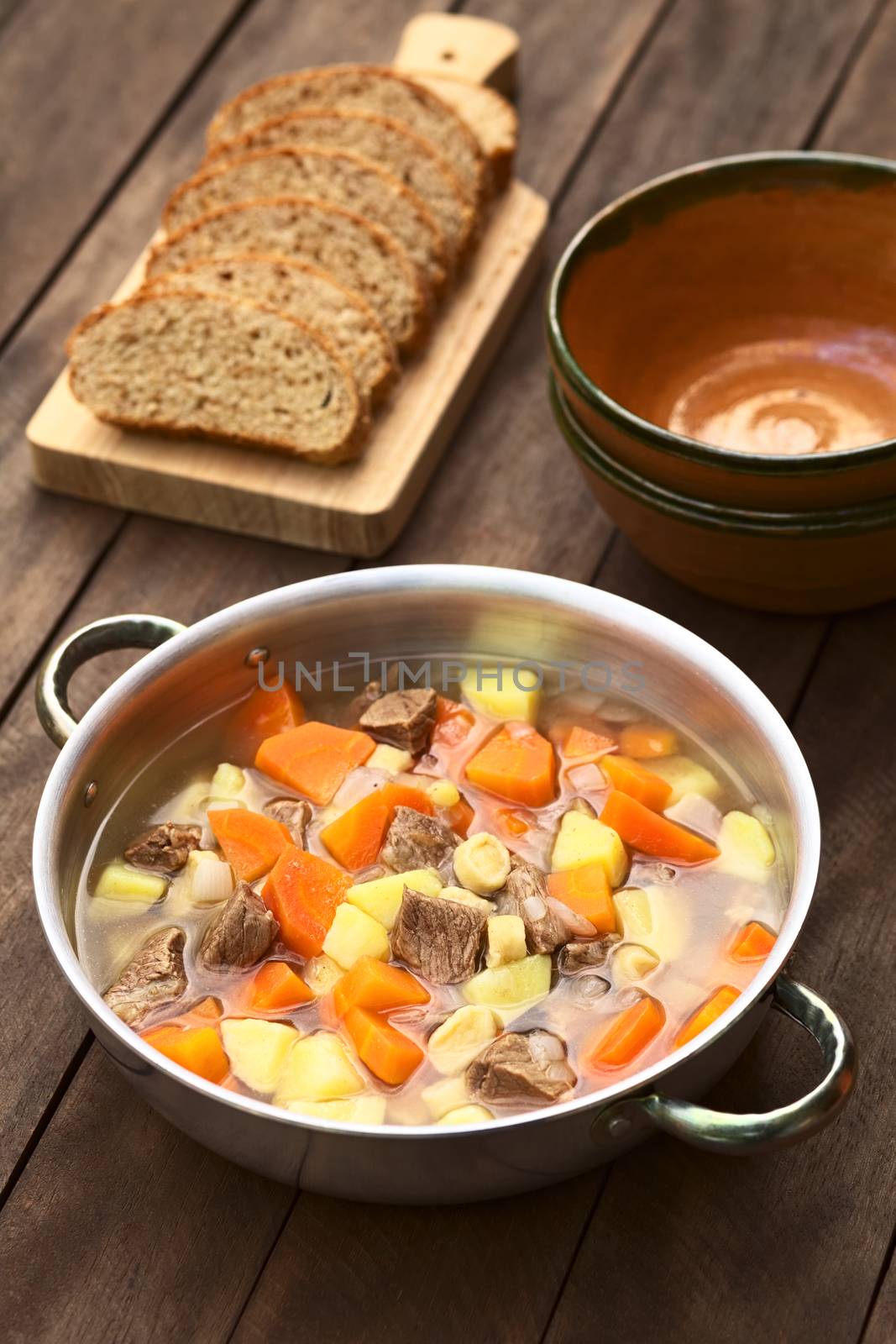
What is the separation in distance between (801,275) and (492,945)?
133 cm

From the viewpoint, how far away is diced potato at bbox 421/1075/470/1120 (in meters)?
1.54

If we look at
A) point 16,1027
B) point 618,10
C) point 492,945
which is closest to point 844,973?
point 492,945

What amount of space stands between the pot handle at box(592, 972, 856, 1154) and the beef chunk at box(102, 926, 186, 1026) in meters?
0.52

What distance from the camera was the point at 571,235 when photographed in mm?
2805

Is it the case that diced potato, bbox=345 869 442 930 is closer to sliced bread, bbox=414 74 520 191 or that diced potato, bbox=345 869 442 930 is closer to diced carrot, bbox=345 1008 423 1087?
diced carrot, bbox=345 1008 423 1087

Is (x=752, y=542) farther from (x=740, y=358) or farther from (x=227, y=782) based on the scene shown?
(x=227, y=782)

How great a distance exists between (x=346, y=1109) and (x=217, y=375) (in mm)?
1337

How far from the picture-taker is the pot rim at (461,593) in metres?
1.37

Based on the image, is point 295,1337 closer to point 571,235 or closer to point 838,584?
point 838,584

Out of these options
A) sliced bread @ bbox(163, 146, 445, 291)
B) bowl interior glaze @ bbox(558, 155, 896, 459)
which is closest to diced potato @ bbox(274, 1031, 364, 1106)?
bowl interior glaze @ bbox(558, 155, 896, 459)

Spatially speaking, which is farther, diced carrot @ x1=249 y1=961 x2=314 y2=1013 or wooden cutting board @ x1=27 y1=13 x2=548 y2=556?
wooden cutting board @ x1=27 y1=13 x2=548 y2=556

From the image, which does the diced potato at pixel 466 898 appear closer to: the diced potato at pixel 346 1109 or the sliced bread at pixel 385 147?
the diced potato at pixel 346 1109

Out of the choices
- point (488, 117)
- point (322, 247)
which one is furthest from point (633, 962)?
point (488, 117)

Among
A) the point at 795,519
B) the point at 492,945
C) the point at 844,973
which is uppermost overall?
the point at 795,519
